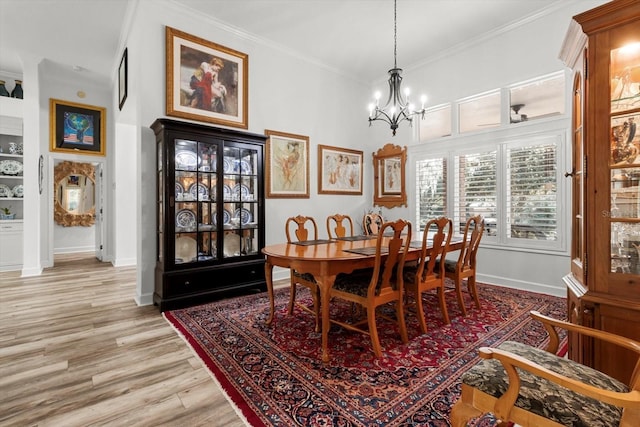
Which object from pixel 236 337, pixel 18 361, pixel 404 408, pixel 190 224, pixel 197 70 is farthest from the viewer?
pixel 197 70

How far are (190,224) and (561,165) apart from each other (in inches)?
181

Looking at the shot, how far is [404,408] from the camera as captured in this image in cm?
167

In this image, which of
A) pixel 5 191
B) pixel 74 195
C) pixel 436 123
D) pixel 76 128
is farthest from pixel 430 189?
pixel 74 195

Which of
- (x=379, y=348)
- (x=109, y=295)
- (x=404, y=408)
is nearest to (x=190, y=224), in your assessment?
(x=109, y=295)

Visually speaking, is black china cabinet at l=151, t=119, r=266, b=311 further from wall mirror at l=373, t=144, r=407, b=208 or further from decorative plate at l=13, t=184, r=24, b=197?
decorative plate at l=13, t=184, r=24, b=197

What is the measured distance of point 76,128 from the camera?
6078 mm

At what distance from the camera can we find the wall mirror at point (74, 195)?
7.28 meters

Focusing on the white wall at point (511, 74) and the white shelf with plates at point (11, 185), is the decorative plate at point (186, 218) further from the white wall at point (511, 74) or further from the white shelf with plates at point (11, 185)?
the white shelf with plates at point (11, 185)

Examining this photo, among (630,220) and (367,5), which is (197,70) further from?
(630,220)

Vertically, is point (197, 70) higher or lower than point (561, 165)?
higher

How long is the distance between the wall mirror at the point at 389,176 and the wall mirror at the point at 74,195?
686cm

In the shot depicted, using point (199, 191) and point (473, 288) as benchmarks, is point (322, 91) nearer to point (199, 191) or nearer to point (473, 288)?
point (199, 191)

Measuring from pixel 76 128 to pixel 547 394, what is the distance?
26.0 feet

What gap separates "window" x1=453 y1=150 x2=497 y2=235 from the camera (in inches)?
173
